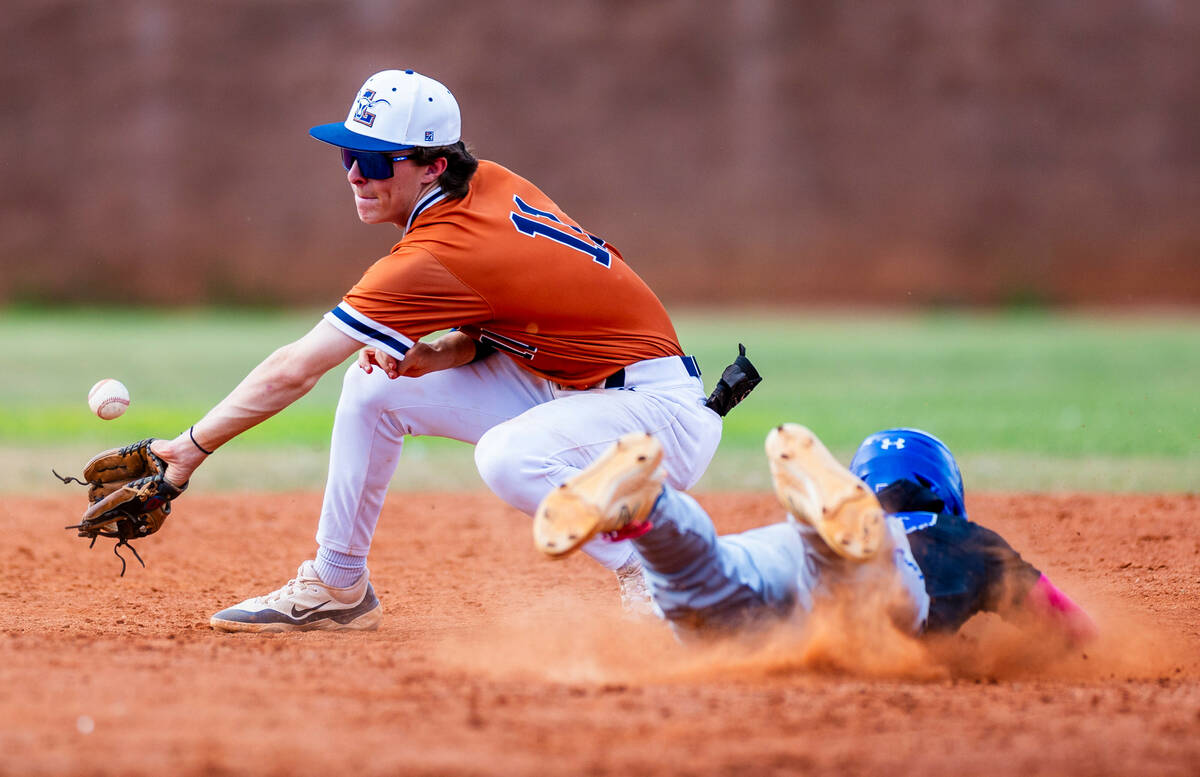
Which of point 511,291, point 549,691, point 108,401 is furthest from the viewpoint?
point 108,401

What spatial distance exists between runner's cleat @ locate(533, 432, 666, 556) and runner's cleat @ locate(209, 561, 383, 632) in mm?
1411

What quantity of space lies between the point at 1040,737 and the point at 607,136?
26.0m

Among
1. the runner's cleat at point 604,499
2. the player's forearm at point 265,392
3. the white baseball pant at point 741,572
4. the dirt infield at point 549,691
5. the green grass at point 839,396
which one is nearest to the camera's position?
the dirt infield at point 549,691

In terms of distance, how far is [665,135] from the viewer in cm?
2792

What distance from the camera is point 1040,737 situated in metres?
2.59

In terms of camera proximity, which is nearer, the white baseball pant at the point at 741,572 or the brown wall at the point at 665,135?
the white baseball pant at the point at 741,572

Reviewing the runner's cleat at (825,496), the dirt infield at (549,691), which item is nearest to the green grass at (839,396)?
the dirt infield at (549,691)

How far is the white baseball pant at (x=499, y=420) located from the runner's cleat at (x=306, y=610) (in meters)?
0.13

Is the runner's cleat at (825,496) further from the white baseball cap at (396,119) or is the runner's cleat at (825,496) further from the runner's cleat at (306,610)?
the runner's cleat at (306,610)

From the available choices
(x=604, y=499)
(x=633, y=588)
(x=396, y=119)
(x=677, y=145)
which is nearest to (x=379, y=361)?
(x=396, y=119)

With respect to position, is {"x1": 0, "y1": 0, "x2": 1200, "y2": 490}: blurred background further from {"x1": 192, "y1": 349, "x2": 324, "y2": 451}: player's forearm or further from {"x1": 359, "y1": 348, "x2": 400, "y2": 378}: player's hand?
{"x1": 192, "y1": 349, "x2": 324, "y2": 451}: player's forearm

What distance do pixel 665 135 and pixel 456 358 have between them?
24.6 m

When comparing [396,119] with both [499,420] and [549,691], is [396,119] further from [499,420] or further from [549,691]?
[549,691]

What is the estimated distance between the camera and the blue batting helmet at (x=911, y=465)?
358 centimetres
